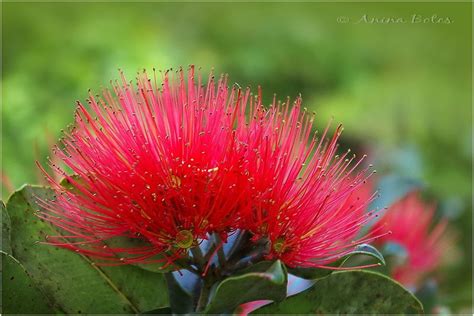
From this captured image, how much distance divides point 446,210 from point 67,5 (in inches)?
125

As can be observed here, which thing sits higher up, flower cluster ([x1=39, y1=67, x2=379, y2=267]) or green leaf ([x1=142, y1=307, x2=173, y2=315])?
flower cluster ([x1=39, y1=67, x2=379, y2=267])

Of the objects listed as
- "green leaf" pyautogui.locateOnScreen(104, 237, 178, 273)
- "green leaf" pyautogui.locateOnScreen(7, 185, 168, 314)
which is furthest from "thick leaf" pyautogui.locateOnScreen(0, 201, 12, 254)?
"green leaf" pyautogui.locateOnScreen(104, 237, 178, 273)

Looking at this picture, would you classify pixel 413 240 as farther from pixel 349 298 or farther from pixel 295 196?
pixel 295 196

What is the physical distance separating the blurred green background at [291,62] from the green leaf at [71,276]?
4.77 feet

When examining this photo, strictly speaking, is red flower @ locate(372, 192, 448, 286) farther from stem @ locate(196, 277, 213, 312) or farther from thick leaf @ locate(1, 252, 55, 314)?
thick leaf @ locate(1, 252, 55, 314)

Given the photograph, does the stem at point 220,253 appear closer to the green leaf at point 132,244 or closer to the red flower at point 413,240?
the green leaf at point 132,244

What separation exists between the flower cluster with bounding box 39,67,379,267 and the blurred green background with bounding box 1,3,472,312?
4.82 feet

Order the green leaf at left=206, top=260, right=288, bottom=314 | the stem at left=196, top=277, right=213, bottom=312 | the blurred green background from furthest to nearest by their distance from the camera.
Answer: the blurred green background
the stem at left=196, top=277, right=213, bottom=312
the green leaf at left=206, top=260, right=288, bottom=314

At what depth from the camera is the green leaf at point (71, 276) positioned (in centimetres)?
81

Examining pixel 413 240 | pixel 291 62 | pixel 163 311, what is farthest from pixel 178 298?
pixel 291 62

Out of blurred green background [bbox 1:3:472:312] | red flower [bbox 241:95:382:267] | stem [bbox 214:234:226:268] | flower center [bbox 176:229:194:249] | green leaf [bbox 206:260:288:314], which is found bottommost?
green leaf [bbox 206:260:288:314]

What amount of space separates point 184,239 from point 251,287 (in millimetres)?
83

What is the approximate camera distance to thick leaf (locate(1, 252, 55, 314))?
76 centimetres

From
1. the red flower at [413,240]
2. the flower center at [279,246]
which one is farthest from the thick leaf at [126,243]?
the red flower at [413,240]
